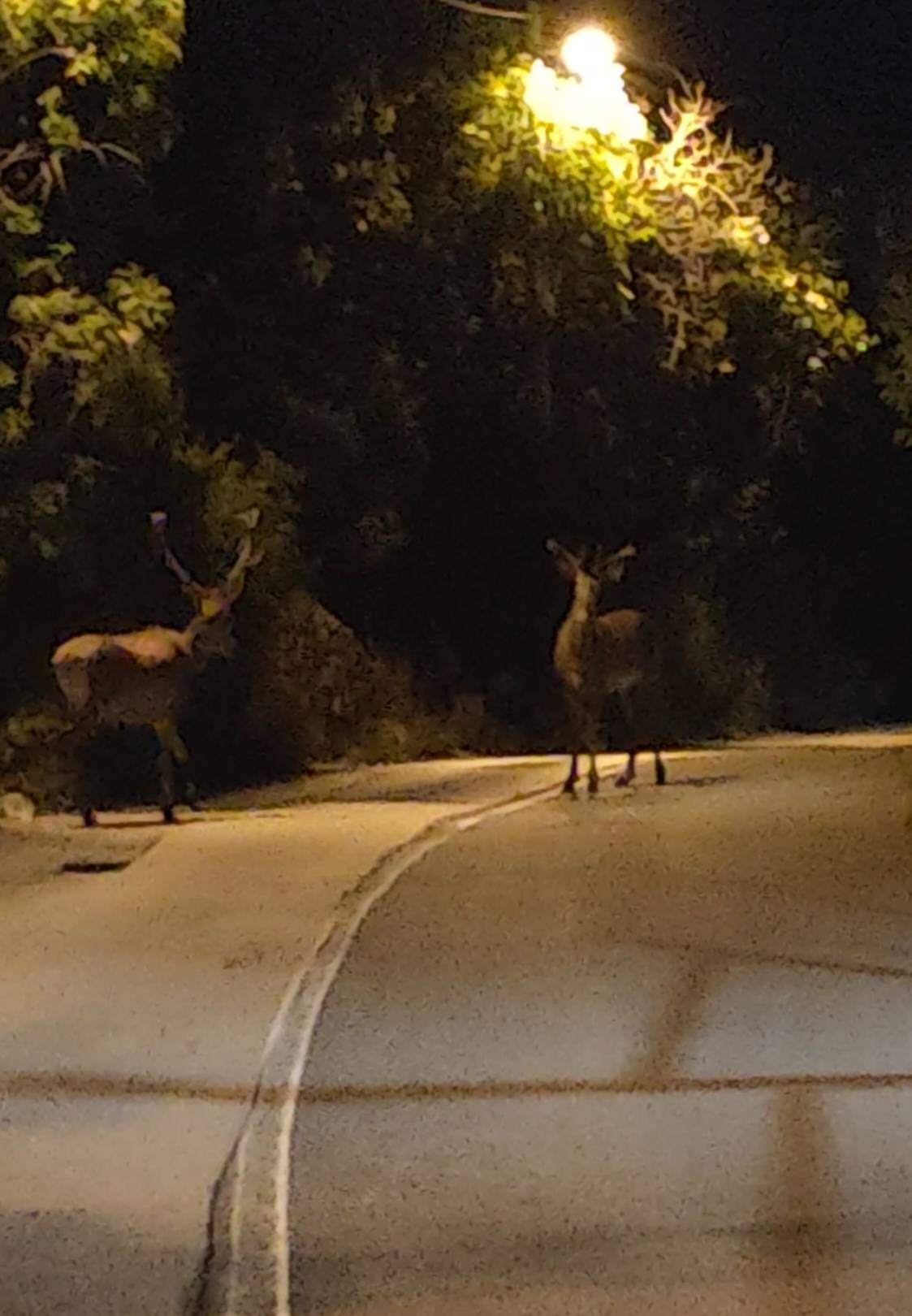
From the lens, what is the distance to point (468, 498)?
22703 mm

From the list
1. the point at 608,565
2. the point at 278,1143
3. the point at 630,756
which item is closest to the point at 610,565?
the point at 608,565

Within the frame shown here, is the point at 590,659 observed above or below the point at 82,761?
above

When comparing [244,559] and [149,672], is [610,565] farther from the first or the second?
[149,672]

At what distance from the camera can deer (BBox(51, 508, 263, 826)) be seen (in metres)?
14.6

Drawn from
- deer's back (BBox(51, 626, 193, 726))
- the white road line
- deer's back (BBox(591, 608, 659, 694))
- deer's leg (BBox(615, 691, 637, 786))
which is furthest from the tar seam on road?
deer's leg (BBox(615, 691, 637, 786))

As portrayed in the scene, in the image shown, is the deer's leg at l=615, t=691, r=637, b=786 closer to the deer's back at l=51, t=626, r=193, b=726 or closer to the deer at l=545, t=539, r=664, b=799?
the deer at l=545, t=539, r=664, b=799

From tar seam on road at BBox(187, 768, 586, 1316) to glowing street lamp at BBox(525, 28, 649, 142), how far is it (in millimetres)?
11404

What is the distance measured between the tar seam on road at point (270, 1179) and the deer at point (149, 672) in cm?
379

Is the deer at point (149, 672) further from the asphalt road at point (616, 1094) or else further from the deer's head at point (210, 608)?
the asphalt road at point (616, 1094)

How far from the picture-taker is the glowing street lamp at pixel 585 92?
2089cm

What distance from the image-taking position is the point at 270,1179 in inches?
270

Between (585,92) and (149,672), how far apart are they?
8.74m

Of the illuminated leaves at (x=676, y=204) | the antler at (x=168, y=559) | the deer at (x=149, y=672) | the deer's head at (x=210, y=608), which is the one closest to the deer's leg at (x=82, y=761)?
the deer at (x=149, y=672)

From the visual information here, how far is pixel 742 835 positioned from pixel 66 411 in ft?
19.8
